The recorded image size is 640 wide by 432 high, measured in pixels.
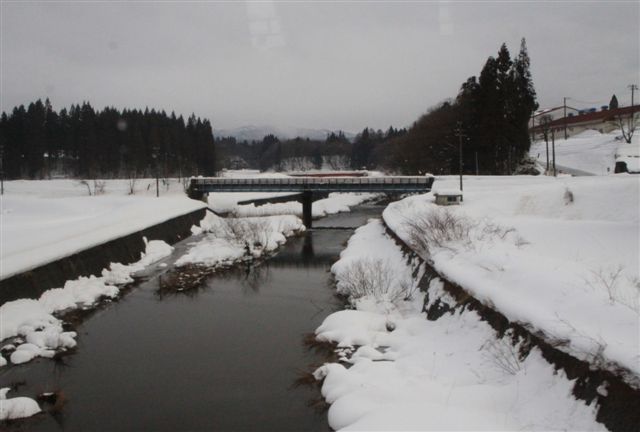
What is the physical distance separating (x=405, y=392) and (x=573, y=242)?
1103 cm

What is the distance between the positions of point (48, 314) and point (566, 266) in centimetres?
1735

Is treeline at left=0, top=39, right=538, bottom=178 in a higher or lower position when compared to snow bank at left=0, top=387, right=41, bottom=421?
higher

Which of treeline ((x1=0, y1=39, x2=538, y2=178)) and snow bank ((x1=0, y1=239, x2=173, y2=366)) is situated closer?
snow bank ((x1=0, y1=239, x2=173, y2=366))

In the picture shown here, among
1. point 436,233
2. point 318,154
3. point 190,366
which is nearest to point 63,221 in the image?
point 190,366

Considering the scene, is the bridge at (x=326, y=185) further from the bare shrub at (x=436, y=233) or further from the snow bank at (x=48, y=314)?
the bare shrub at (x=436, y=233)

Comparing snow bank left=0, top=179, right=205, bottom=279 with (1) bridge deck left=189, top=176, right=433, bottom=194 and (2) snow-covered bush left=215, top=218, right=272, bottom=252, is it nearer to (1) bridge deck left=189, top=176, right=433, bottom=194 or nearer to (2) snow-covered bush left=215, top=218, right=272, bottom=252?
(1) bridge deck left=189, top=176, right=433, bottom=194

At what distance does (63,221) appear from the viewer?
33.9 metres

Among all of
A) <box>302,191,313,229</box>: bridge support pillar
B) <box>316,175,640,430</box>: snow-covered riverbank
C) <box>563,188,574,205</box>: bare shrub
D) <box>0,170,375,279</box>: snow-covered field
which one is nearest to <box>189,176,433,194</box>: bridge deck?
<box>302,191,313,229</box>: bridge support pillar

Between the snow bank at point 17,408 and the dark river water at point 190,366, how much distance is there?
0.31 m

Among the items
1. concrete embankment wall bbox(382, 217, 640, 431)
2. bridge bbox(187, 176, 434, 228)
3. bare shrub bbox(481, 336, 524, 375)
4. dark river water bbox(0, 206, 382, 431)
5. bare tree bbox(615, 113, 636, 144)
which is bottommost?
dark river water bbox(0, 206, 382, 431)

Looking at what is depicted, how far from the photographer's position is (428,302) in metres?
15.8

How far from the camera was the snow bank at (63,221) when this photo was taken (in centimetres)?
2111

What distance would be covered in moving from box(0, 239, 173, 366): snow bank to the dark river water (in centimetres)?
57

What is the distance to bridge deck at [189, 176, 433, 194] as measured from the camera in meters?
46.7
